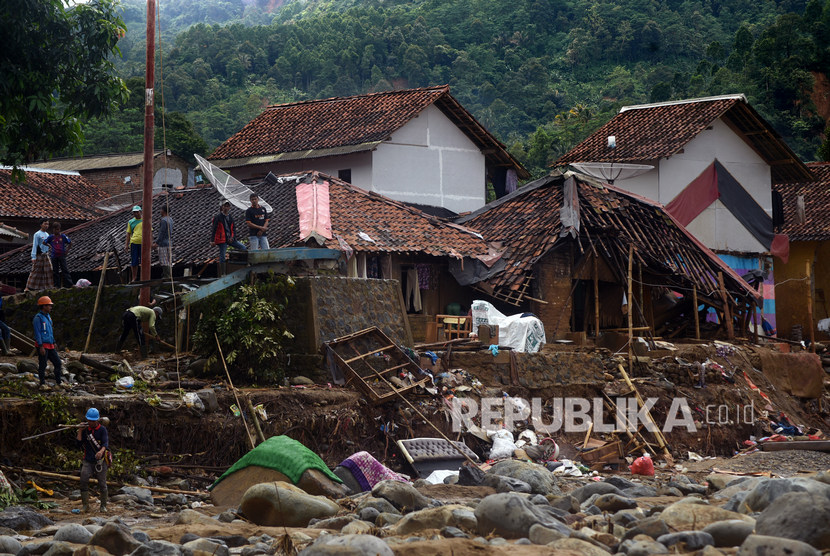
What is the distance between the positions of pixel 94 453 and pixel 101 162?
30.5 meters

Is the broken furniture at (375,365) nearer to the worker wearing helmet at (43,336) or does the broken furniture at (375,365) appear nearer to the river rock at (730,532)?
the worker wearing helmet at (43,336)

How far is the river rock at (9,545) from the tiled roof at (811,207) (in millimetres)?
29490

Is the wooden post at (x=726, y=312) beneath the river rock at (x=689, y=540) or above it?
above

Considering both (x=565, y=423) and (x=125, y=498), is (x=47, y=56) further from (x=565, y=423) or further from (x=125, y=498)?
(x=565, y=423)

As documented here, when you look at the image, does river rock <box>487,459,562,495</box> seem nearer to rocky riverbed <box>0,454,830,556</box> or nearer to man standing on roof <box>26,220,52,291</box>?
rocky riverbed <box>0,454,830,556</box>

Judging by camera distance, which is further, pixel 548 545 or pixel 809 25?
pixel 809 25

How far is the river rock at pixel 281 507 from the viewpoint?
1081 cm

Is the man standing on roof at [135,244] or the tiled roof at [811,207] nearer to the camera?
the man standing on roof at [135,244]

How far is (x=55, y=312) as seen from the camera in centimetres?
2028

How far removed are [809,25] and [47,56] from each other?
42.4 metres

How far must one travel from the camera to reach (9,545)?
923 centimetres

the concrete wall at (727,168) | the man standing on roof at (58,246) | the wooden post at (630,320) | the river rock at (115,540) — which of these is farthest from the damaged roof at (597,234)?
the river rock at (115,540)

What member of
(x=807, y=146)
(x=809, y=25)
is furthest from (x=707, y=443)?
(x=809, y=25)

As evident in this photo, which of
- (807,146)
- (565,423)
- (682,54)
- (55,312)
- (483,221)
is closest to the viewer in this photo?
(565,423)
